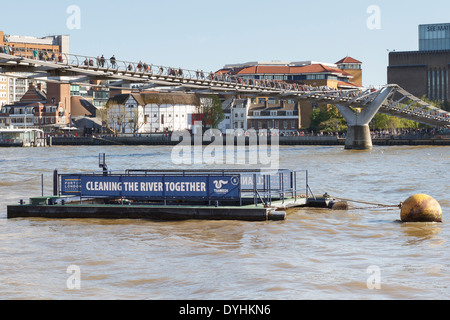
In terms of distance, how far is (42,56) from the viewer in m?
56.8

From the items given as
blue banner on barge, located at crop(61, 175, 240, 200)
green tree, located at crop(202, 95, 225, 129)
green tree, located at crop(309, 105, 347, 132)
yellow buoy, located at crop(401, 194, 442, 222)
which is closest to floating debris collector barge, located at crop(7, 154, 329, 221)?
blue banner on barge, located at crop(61, 175, 240, 200)

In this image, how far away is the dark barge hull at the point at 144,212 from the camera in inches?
971

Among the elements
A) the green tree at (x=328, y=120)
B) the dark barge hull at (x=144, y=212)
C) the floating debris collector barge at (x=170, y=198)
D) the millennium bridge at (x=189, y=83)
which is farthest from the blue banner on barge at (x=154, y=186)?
the green tree at (x=328, y=120)

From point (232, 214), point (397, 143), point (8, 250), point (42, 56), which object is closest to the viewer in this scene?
point (8, 250)

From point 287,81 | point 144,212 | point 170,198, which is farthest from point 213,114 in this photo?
point 144,212

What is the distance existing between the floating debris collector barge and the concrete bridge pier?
73336mm

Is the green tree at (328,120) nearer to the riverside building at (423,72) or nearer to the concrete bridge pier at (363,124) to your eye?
the concrete bridge pier at (363,124)

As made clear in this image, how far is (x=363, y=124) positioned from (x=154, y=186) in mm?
76516

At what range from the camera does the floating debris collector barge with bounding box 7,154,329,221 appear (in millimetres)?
25188

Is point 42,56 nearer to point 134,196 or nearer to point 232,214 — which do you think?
point 134,196

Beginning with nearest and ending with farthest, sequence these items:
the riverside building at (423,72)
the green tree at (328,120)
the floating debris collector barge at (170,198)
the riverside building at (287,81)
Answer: the floating debris collector barge at (170,198), the green tree at (328,120), the riverside building at (287,81), the riverside building at (423,72)

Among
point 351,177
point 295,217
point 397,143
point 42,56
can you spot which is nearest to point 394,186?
point 351,177

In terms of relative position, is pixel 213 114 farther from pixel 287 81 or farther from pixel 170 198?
pixel 170 198

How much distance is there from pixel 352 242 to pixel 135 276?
23.4ft
